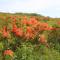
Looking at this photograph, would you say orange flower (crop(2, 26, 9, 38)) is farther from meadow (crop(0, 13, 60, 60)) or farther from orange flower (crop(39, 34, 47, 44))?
orange flower (crop(39, 34, 47, 44))

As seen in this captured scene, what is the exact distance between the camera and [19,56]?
1023 inches

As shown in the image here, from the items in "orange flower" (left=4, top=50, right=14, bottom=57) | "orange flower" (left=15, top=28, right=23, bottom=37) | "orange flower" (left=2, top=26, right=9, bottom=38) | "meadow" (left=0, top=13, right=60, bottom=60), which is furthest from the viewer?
"orange flower" (left=15, top=28, right=23, bottom=37)

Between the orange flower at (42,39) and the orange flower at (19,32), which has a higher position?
the orange flower at (19,32)

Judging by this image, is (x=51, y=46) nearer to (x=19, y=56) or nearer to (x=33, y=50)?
(x=33, y=50)

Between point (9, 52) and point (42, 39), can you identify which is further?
point (42, 39)

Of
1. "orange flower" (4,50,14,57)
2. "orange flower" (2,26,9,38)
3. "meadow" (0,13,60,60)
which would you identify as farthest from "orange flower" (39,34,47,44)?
"orange flower" (4,50,14,57)

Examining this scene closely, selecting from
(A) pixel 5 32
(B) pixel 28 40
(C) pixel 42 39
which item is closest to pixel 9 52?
(A) pixel 5 32

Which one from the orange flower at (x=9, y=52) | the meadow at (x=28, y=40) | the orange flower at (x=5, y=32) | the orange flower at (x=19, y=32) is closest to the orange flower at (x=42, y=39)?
the meadow at (x=28, y=40)

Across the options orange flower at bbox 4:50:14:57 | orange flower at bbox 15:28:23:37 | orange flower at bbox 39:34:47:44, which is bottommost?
orange flower at bbox 4:50:14:57

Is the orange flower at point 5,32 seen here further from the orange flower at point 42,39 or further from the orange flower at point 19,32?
the orange flower at point 42,39

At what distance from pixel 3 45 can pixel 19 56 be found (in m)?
2.16

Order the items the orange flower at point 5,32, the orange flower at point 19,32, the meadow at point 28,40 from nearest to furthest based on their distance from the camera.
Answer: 1. the meadow at point 28,40
2. the orange flower at point 5,32
3. the orange flower at point 19,32

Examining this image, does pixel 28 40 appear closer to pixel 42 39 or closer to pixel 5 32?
pixel 42 39

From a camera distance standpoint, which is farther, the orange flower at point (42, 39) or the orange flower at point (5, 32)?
the orange flower at point (42, 39)
